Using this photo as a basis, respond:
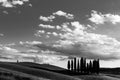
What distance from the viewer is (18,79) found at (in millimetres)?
47469

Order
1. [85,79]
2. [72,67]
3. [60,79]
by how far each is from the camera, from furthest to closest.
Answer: [72,67] < [85,79] < [60,79]

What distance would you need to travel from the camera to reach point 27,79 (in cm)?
4844

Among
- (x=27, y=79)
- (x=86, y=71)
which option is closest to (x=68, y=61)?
(x=86, y=71)

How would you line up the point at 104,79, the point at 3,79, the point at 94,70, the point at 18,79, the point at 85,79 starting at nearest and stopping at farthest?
the point at 3,79 < the point at 18,79 < the point at 85,79 < the point at 104,79 < the point at 94,70

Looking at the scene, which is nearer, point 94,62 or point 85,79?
point 85,79

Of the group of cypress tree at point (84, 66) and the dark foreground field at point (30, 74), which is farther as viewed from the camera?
the group of cypress tree at point (84, 66)

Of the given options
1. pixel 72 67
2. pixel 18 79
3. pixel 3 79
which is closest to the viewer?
pixel 3 79

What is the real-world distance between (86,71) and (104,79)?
146 ft

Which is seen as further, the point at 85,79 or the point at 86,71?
the point at 86,71

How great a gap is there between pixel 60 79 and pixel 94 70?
60.6 meters

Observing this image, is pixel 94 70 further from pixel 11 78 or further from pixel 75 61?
pixel 11 78

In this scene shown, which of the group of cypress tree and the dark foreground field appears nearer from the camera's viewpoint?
the dark foreground field

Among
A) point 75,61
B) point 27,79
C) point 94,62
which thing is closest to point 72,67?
point 75,61

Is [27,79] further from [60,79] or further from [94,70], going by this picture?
[94,70]
